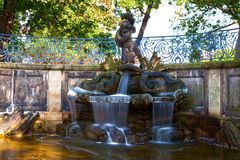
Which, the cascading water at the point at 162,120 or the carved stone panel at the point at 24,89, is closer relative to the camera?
the cascading water at the point at 162,120

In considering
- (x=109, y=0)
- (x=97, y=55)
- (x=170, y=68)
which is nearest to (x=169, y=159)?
(x=170, y=68)

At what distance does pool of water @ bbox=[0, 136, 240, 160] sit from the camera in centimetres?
644

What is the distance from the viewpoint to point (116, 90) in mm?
10125

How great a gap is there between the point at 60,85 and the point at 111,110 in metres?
3.07

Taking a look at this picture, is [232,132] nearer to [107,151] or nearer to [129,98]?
[129,98]

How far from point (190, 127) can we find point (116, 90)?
233 centimetres

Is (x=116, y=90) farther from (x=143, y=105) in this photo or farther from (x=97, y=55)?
(x=97, y=55)

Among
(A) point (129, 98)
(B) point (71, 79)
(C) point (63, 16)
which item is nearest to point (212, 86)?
(A) point (129, 98)

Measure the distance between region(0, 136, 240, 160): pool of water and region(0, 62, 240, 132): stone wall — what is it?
83.6 inches

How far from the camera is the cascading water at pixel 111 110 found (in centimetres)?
893

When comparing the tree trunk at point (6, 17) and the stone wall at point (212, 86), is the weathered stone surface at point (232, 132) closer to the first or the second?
the stone wall at point (212, 86)

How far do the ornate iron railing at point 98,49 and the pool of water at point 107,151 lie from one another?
3.32 metres

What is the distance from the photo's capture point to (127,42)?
35.2 ft

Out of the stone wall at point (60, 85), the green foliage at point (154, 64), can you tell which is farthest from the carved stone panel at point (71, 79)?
the green foliage at point (154, 64)
